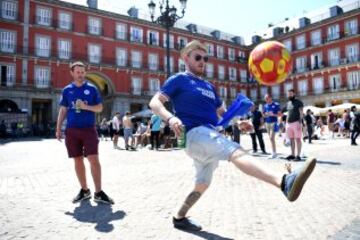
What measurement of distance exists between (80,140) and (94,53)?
31.8 meters

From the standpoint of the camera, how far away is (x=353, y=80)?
121 feet

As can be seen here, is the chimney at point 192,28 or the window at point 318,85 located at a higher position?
the chimney at point 192,28

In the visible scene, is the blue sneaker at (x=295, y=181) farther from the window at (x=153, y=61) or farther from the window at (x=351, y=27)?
the window at (x=351, y=27)

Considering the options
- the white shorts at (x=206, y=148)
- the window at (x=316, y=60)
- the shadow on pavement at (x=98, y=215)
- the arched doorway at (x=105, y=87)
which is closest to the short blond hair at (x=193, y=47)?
the white shorts at (x=206, y=148)

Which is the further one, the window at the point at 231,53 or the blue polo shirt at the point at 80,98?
the window at the point at 231,53

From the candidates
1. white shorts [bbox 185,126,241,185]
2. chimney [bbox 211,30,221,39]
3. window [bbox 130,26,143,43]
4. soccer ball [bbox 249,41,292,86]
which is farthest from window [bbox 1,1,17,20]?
white shorts [bbox 185,126,241,185]

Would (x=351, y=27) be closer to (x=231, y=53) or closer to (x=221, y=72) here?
(x=231, y=53)

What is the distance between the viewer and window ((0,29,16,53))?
96.2 feet

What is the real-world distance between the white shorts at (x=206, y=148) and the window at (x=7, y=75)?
30344mm

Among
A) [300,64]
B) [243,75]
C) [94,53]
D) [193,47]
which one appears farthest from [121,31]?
[193,47]

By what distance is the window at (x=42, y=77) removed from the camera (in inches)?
1206

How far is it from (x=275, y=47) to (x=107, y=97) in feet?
109

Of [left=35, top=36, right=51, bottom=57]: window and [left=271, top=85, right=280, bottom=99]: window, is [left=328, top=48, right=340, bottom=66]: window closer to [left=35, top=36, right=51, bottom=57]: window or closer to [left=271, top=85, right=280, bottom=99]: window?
[left=271, top=85, right=280, bottom=99]: window

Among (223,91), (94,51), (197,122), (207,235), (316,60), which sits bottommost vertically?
(207,235)
